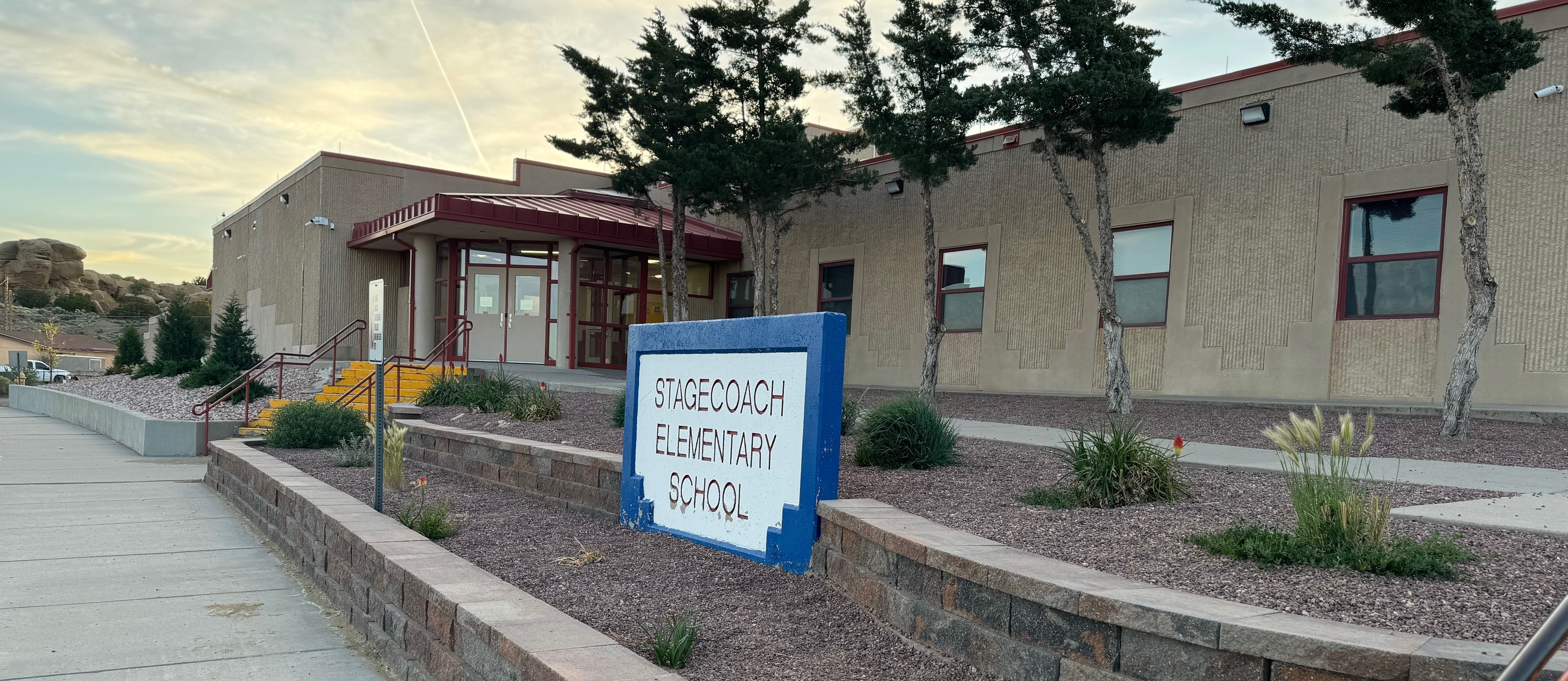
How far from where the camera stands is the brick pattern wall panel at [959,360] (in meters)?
17.6

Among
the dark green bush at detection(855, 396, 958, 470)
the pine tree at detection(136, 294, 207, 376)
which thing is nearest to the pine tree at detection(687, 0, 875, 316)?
the dark green bush at detection(855, 396, 958, 470)

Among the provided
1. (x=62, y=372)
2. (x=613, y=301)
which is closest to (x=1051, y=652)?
(x=613, y=301)

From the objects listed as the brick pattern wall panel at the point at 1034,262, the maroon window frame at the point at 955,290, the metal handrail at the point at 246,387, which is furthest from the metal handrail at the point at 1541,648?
the metal handrail at the point at 246,387

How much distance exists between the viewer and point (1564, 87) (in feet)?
36.8

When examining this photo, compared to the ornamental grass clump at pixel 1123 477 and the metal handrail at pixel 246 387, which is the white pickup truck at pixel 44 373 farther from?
the ornamental grass clump at pixel 1123 477

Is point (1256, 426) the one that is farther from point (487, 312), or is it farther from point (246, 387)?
point (487, 312)

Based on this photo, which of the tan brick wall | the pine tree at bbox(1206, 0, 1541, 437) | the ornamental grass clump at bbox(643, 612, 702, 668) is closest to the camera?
the ornamental grass clump at bbox(643, 612, 702, 668)

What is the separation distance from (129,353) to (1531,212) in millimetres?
34216

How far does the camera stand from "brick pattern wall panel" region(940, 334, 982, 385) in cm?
1759

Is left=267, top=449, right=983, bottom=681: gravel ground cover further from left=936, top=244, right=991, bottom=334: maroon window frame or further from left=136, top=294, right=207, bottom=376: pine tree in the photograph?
left=136, top=294, right=207, bottom=376: pine tree

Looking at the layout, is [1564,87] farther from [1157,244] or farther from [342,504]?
[342,504]

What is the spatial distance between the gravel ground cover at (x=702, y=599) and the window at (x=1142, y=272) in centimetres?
1050

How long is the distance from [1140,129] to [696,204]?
30.2ft

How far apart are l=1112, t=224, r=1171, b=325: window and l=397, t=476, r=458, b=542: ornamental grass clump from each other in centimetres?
1125
